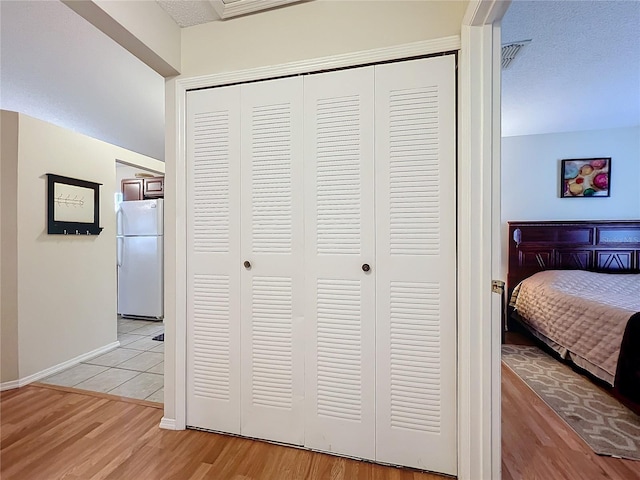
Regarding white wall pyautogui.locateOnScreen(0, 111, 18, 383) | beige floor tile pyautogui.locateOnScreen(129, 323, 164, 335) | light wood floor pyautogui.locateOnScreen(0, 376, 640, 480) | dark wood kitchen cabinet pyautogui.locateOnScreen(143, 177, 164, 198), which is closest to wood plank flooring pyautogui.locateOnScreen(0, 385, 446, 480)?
light wood floor pyautogui.locateOnScreen(0, 376, 640, 480)

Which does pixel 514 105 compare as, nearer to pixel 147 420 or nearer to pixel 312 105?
pixel 312 105

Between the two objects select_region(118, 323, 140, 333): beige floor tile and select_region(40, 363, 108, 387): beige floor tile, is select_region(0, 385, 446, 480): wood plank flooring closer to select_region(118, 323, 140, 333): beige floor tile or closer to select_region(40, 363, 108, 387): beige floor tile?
select_region(40, 363, 108, 387): beige floor tile

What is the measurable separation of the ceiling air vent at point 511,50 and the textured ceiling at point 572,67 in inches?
1.5

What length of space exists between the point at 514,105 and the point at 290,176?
105 inches

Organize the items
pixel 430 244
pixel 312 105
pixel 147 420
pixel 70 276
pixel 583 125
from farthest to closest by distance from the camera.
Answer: pixel 583 125
pixel 70 276
pixel 147 420
pixel 312 105
pixel 430 244

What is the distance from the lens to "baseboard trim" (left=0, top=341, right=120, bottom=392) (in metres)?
2.24

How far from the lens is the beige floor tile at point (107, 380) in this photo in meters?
2.28

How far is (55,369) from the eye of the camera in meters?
2.53

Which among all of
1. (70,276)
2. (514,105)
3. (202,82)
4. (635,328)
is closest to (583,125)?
(514,105)

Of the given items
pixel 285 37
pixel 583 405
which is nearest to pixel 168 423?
pixel 285 37

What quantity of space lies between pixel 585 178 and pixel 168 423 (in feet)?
15.8

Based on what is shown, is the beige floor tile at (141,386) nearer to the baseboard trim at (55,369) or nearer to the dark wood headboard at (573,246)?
the baseboard trim at (55,369)

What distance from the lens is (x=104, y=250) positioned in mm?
3070

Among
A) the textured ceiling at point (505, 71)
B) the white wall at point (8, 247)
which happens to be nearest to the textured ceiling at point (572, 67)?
the textured ceiling at point (505, 71)
